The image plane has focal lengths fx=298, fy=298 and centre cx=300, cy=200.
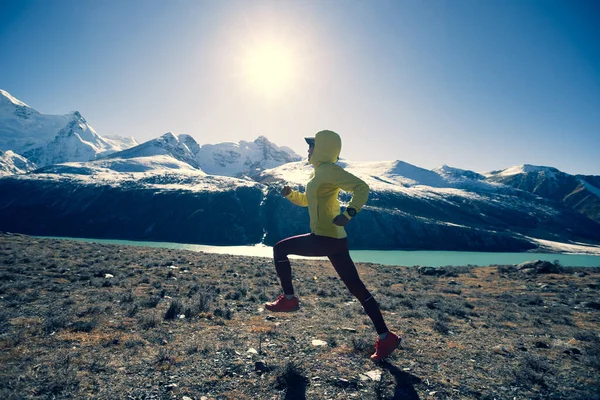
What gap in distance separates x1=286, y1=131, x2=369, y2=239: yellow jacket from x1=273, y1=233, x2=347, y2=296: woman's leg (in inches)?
5.3

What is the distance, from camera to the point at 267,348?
6.50m

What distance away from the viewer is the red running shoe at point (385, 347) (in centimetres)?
579

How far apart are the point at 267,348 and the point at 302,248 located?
243 cm

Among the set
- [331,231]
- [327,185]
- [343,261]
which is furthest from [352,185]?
[343,261]

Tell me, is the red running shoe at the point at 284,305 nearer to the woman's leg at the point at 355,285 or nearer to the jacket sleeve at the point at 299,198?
the woman's leg at the point at 355,285

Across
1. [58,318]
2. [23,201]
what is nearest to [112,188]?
[23,201]

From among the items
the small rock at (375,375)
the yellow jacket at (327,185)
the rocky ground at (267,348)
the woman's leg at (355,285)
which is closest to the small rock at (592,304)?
the rocky ground at (267,348)

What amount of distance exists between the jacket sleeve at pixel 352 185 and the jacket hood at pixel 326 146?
1.27 ft

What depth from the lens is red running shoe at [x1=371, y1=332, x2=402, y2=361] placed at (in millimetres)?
5785

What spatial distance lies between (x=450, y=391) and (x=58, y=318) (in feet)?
28.6

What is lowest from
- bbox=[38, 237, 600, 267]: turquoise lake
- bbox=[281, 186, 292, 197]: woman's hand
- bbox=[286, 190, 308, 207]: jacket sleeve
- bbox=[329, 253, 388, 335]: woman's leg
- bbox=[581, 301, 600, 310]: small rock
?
bbox=[38, 237, 600, 267]: turquoise lake

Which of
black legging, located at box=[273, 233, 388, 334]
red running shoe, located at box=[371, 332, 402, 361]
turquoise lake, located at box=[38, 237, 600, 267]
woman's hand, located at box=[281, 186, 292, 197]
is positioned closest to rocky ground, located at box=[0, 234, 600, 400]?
red running shoe, located at box=[371, 332, 402, 361]

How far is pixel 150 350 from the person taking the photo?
6.09 meters

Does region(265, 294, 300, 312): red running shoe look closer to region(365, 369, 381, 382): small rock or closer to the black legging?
the black legging
